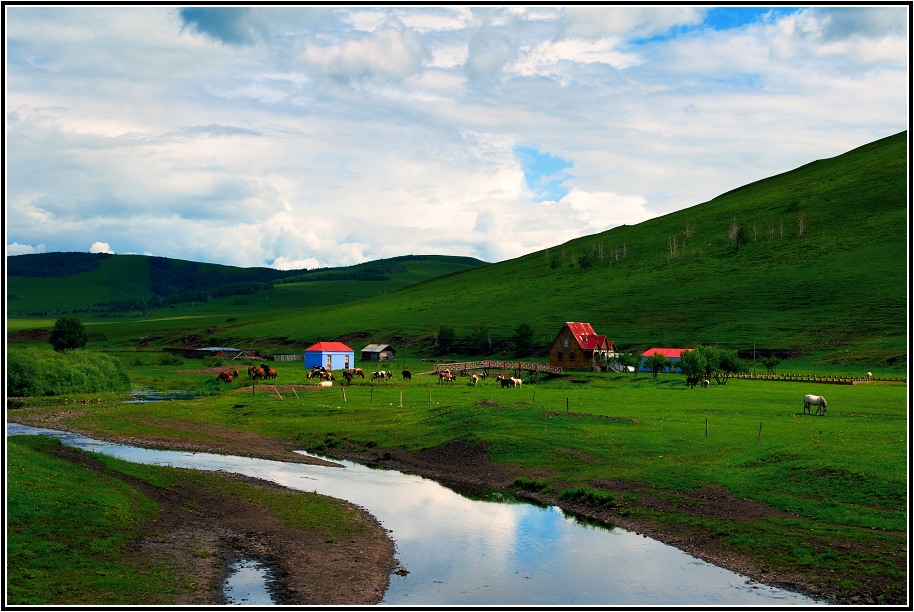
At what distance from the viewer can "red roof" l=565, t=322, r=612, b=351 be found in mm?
126750

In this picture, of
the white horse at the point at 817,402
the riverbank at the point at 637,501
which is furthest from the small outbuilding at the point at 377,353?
the white horse at the point at 817,402

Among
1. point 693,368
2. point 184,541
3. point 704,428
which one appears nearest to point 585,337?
point 693,368

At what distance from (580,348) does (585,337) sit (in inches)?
115

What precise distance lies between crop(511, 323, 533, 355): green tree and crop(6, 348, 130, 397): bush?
7197 cm

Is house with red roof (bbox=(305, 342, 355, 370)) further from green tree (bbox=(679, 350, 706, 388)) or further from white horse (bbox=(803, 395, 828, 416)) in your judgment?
white horse (bbox=(803, 395, 828, 416))

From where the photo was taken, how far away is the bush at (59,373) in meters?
86.8

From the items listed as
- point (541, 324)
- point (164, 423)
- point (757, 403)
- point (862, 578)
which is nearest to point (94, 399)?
point (164, 423)

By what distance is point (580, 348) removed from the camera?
5005 inches

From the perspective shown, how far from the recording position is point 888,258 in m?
167

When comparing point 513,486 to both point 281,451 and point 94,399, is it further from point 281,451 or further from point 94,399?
point 94,399

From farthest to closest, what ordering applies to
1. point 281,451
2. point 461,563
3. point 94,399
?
point 94,399 < point 281,451 < point 461,563

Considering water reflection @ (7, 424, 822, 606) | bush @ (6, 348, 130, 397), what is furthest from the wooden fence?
water reflection @ (7, 424, 822, 606)

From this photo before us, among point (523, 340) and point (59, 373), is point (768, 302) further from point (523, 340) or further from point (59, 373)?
point (59, 373)

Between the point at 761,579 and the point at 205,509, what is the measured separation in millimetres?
21174
